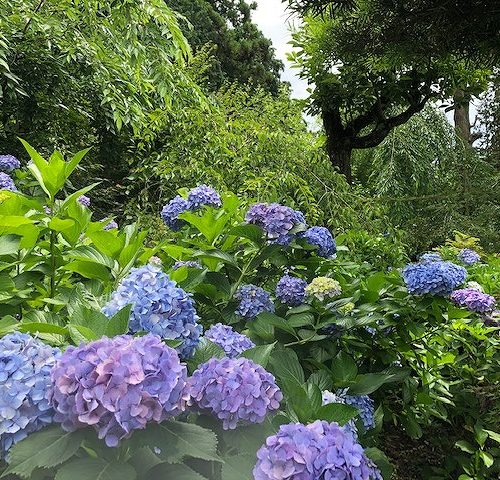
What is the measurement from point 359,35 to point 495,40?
414mm

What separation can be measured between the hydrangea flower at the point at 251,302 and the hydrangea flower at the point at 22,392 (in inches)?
25.6

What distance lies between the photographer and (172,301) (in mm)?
800

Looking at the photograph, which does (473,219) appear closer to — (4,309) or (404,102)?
(404,102)

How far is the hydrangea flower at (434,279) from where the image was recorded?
1.31 m

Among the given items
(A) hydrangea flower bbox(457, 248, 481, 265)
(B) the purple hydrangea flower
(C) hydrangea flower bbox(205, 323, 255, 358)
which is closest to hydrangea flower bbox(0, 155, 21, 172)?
(B) the purple hydrangea flower

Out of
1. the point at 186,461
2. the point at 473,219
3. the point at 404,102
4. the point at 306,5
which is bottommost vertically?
the point at 186,461

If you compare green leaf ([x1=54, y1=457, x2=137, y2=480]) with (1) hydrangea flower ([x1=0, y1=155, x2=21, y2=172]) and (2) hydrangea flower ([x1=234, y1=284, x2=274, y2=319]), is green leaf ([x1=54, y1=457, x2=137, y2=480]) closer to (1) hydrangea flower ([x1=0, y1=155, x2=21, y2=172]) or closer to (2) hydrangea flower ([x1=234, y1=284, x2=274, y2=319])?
(2) hydrangea flower ([x1=234, y1=284, x2=274, y2=319])

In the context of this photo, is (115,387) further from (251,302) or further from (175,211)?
(175,211)

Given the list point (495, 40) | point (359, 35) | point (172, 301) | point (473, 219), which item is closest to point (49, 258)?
point (172, 301)

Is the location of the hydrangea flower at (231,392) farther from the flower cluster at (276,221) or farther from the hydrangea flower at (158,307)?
the flower cluster at (276,221)

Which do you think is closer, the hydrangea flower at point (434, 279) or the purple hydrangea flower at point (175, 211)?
the hydrangea flower at point (434, 279)

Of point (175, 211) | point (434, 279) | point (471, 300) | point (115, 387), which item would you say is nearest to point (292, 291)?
point (434, 279)

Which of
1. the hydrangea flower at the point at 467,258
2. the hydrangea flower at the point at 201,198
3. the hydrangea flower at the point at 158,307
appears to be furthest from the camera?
the hydrangea flower at the point at 467,258

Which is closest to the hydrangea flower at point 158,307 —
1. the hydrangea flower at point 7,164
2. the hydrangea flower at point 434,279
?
the hydrangea flower at point 434,279
